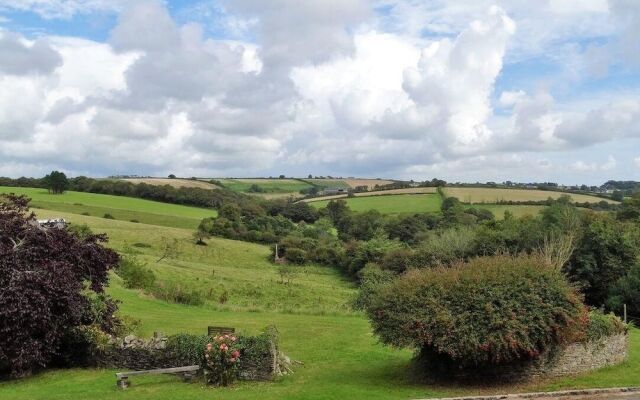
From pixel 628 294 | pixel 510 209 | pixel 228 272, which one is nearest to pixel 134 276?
pixel 228 272

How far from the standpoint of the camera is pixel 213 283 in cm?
5553

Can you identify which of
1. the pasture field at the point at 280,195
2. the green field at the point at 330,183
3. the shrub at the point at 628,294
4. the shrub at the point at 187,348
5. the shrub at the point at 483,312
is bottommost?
the shrub at the point at 628,294

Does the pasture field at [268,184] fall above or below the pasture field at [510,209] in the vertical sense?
above

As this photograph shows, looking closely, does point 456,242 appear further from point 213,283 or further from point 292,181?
point 292,181

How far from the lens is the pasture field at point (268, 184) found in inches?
6284

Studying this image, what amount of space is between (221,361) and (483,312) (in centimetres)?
781

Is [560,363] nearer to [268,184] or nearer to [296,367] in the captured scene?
[296,367]

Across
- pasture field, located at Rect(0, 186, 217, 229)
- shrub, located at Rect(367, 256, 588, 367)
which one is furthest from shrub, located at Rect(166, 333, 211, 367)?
pasture field, located at Rect(0, 186, 217, 229)

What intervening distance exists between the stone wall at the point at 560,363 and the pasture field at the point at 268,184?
13735 centimetres

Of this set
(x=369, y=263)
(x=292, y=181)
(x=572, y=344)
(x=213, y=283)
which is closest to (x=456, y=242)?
(x=369, y=263)

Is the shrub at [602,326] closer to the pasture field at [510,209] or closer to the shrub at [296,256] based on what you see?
the shrub at [296,256]

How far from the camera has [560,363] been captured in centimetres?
1894

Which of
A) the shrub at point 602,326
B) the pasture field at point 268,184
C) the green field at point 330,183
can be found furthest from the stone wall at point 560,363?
the green field at point 330,183

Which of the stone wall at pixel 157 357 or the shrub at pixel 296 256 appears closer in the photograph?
the stone wall at pixel 157 357
